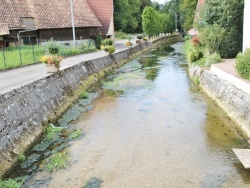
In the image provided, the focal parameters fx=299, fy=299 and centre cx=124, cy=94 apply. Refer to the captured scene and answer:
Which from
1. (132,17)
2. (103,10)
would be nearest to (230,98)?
(103,10)

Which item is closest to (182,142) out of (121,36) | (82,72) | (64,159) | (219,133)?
(219,133)

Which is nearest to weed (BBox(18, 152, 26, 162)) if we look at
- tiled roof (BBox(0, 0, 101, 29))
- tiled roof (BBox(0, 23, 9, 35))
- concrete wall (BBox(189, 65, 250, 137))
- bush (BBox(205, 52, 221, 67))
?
concrete wall (BBox(189, 65, 250, 137))

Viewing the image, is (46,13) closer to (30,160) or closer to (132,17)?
(30,160)

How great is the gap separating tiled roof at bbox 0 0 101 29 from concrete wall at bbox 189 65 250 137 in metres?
18.9

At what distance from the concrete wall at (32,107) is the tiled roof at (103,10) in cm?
2225

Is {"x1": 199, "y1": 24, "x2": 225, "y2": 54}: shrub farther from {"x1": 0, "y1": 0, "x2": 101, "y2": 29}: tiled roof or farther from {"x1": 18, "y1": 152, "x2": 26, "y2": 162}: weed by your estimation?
{"x1": 0, "y1": 0, "x2": 101, "y2": 29}: tiled roof

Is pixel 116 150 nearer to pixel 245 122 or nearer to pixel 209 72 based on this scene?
pixel 245 122

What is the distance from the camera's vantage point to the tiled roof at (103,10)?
40.2m

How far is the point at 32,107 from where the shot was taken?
37.8 feet

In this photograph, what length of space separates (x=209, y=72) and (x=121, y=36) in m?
41.4

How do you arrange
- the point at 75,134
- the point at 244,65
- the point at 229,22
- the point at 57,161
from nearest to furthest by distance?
the point at 57,161, the point at 75,134, the point at 244,65, the point at 229,22

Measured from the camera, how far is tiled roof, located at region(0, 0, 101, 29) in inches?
1096

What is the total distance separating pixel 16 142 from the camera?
9508mm

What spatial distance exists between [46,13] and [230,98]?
→ 24.6m
